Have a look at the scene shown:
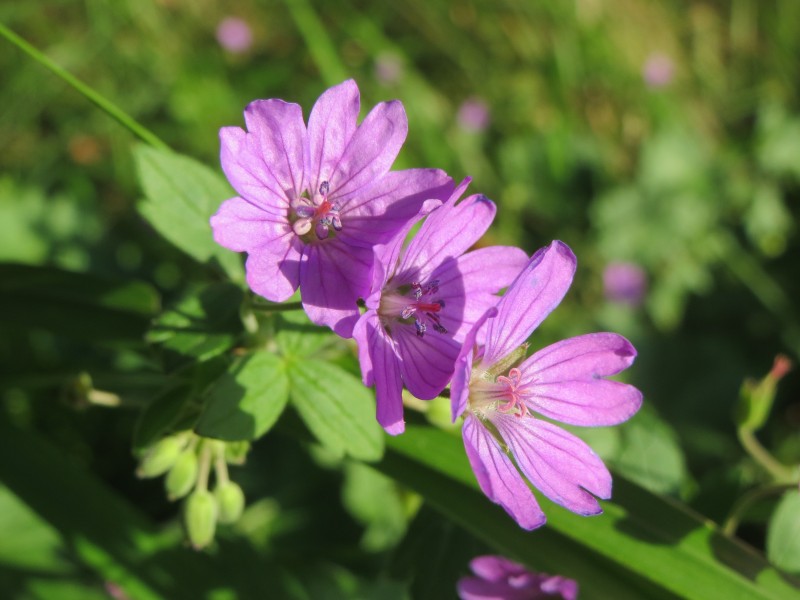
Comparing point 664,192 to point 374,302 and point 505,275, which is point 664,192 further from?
point 374,302

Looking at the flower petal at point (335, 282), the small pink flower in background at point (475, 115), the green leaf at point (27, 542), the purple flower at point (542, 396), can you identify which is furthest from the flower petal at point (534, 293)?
the small pink flower in background at point (475, 115)

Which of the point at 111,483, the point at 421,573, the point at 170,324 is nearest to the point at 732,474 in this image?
the point at 421,573

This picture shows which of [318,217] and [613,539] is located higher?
[318,217]

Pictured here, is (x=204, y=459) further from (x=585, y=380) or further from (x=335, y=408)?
(x=585, y=380)

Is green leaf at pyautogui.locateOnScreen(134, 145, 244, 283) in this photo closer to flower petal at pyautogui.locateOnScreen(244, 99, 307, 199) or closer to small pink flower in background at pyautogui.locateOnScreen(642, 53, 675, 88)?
flower petal at pyautogui.locateOnScreen(244, 99, 307, 199)

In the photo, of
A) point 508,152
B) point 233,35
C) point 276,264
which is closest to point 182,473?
point 276,264

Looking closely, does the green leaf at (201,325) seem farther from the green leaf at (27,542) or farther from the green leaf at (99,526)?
the green leaf at (27,542)
